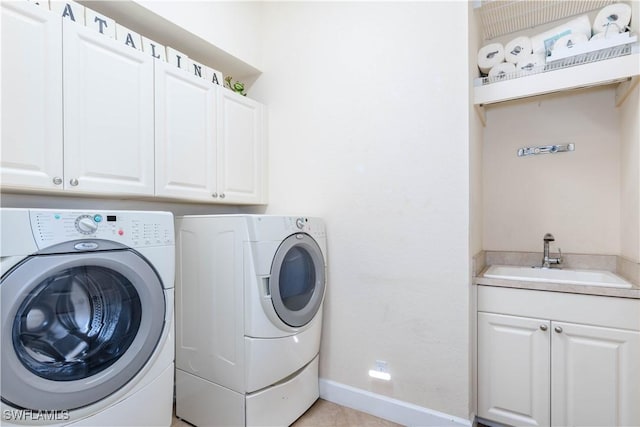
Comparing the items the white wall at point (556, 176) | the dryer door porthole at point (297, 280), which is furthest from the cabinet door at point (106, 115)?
the white wall at point (556, 176)

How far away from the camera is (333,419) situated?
1839mm

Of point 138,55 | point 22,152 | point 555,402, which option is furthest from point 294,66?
point 555,402

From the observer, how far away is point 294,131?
2213 mm

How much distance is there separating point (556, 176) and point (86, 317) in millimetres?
2684

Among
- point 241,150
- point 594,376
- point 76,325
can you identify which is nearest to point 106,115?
point 241,150

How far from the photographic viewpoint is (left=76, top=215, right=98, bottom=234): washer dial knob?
3.47 feet

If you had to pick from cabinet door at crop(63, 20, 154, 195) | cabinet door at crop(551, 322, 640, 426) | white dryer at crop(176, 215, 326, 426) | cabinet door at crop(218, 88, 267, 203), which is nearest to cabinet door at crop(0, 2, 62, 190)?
cabinet door at crop(63, 20, 154, 195)

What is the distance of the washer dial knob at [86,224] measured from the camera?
3.47 ft

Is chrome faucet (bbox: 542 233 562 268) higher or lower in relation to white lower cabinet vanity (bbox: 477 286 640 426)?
higher

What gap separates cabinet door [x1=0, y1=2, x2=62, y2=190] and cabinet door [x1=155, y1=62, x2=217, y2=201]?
43cm

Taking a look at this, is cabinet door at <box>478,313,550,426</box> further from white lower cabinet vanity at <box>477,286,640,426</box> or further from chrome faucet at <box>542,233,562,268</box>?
chrome faucet at <box>542,233,562,268</box>

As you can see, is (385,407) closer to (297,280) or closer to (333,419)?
(333,419)

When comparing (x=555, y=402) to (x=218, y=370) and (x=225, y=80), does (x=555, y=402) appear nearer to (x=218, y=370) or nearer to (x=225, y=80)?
(x=218, y=370)

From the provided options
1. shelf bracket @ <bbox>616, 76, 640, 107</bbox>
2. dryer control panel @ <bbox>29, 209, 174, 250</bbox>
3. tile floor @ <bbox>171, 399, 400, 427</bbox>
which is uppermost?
shelf bracket @ <bbox>616, 76, 640, 107</bbox>
